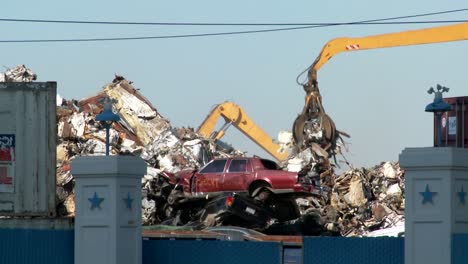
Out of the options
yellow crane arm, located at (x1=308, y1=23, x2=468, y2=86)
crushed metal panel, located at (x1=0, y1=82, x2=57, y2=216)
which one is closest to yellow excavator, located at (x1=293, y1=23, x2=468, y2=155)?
yellow crane arm, located at (x1=308, y1=23, x2=468, y2=86)

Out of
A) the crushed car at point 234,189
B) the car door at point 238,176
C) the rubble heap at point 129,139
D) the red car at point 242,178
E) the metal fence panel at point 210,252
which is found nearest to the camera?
the metal fence panel at point 210,252

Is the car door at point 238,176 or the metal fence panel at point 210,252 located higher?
the car door at point 238,176

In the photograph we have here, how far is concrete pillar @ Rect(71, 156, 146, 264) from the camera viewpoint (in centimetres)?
1564

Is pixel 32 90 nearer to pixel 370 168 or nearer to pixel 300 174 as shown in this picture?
pixel 300 174

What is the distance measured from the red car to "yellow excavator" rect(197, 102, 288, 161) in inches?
703

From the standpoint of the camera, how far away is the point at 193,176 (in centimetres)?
3425

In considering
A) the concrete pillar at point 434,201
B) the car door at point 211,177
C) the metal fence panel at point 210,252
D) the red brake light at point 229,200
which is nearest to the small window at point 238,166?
the car door at point 211,177

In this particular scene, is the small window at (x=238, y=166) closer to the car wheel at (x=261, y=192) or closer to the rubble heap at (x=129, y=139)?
the car wheel at (x=261, y=192)

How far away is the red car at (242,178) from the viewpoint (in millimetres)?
33188

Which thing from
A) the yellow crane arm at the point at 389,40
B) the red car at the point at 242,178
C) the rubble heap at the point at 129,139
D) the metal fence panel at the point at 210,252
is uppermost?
the yellow crane arm at the point at 389,40

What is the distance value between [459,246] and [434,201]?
577 millimetres

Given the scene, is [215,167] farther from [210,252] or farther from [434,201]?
[434,201]

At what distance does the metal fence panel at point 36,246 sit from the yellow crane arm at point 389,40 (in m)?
26.5

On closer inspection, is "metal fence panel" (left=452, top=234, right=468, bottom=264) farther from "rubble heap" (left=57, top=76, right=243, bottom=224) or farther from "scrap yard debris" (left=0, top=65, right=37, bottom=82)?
"scrap yard debris" (left=0, top=65, right=37, bottom=82)
